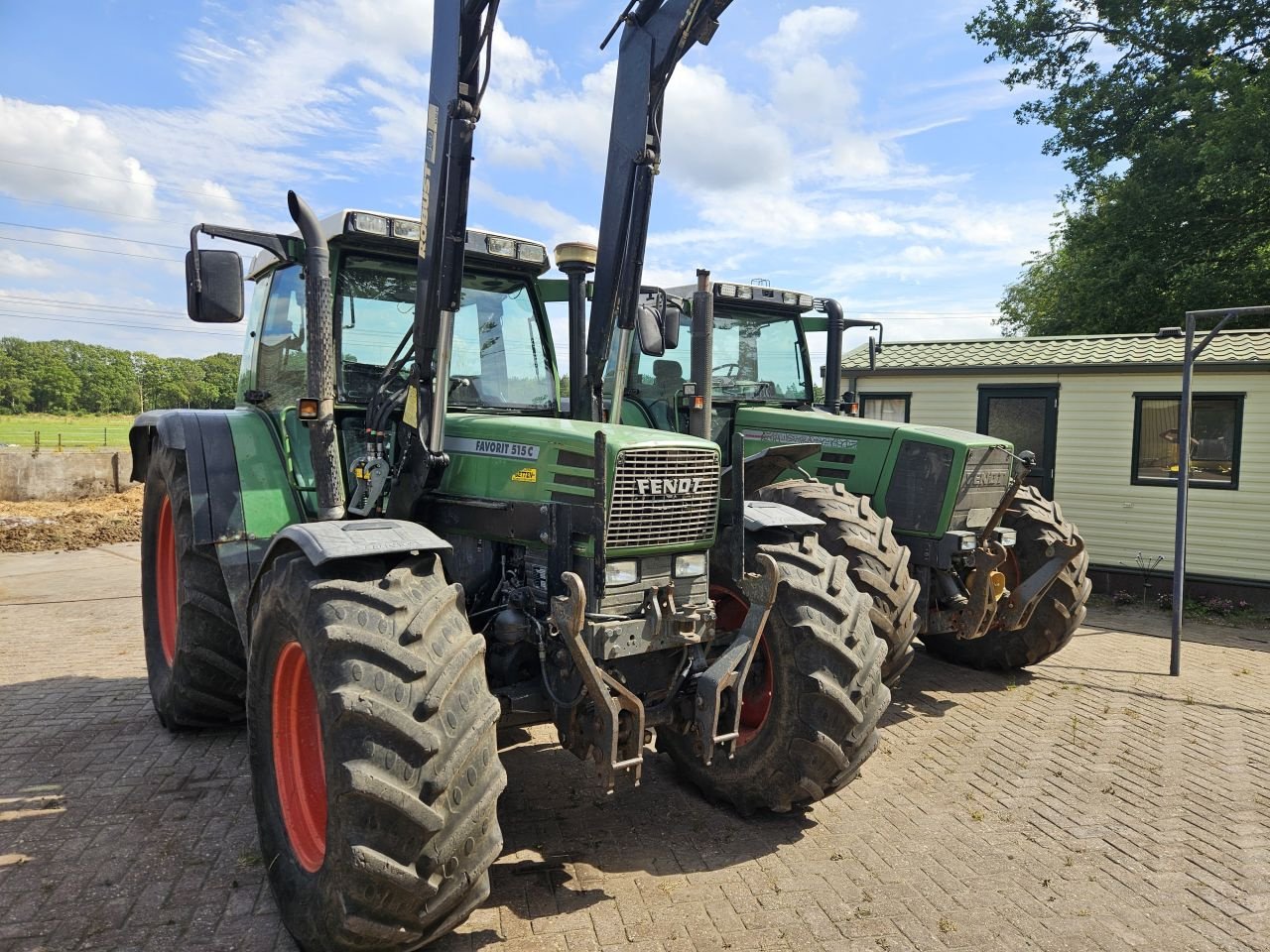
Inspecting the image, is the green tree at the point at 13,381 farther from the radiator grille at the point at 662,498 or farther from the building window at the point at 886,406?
the radiator grille at the point at 662,498

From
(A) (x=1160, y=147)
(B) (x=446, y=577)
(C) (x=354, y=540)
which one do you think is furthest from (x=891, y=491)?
(A) (x=1160, y=147)

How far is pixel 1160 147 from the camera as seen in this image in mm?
14234

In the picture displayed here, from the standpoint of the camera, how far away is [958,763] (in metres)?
4.77

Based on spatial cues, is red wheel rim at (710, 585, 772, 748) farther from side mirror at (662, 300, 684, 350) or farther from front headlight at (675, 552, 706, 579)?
side mirror at (662, 300, 684, 350)

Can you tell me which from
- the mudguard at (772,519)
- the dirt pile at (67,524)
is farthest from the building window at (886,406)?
the dirt pile at (67,524)

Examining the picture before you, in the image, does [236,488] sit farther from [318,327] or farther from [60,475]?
[60,475]

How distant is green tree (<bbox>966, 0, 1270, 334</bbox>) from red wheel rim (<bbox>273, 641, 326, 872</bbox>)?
15.0 m

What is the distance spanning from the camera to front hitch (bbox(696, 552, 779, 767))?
10.6 feet

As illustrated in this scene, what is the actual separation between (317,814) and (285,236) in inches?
101

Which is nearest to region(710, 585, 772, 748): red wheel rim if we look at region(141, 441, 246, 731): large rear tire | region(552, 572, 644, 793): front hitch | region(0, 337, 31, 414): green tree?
region(552, 572, 644, 793): front hitch

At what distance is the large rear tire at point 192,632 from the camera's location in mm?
4293

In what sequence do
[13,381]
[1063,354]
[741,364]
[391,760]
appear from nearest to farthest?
[391,760], [741,364], [1063,354], [13,381]

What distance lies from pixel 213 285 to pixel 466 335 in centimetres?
117

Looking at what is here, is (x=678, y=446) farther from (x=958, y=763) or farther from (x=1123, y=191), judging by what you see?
(x=1123, y=191)
